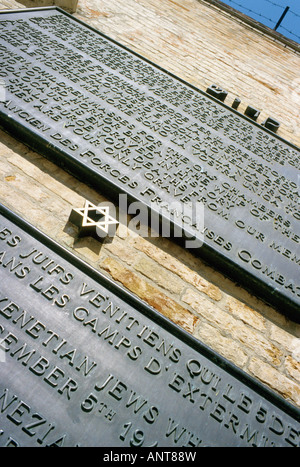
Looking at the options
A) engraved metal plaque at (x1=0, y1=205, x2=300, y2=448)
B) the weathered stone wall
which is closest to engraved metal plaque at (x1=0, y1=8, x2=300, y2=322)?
the weathered stone wall

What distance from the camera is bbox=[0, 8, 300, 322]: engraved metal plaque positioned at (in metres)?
2.42

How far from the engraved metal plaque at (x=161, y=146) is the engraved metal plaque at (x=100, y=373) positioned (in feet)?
2.56

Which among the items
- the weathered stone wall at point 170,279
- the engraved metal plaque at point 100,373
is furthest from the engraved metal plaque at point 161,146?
the engraved metal plaque at point 100,373

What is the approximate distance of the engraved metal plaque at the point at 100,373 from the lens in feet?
4.74

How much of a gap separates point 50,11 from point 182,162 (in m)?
3.75

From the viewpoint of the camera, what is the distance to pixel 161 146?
2.97 meters

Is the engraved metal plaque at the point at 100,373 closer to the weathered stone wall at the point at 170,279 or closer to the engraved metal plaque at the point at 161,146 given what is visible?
the weathered stone wall at the point at 170,279

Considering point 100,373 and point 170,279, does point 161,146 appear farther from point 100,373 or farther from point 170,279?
point 100,373

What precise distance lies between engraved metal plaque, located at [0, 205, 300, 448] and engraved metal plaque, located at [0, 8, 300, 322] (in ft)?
2.56

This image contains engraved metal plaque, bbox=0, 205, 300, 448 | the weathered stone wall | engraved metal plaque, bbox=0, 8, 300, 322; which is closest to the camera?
engraved metal plaque, bbox=0, 205, 300, 448

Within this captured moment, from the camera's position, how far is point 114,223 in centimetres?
222

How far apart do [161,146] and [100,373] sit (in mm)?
2211

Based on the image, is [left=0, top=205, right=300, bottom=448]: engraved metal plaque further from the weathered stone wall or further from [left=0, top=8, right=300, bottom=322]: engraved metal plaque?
[left=0, top=8, right=300, bottom=322]: engraved metal plaque
